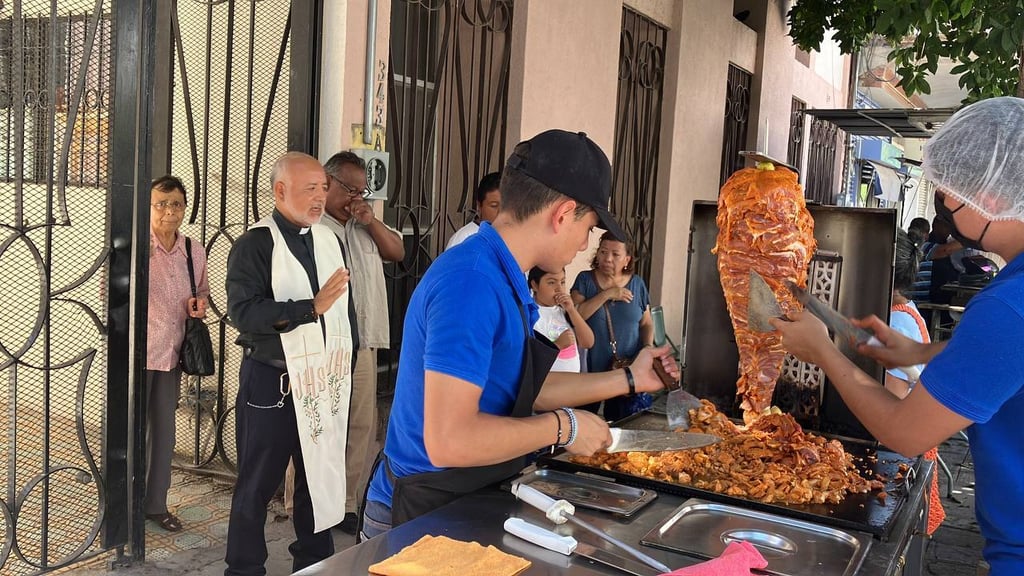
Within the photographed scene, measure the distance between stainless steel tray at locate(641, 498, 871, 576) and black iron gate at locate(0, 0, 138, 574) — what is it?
2931 millimetres

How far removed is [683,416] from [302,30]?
3146 millimetres

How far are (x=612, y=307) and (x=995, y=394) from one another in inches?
129

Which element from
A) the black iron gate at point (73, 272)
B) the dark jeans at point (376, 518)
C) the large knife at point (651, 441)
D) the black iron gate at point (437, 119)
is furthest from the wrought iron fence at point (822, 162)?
the dark jeans at point (376, 518)

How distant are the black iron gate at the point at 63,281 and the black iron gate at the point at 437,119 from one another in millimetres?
1953

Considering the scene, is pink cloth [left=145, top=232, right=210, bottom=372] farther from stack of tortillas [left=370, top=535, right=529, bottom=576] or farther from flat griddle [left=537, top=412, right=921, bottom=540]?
stack of tortillas [left=370, top=535, right=529, bottom=576]

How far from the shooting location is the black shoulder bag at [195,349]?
4.70 m

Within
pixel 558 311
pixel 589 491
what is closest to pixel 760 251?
pixel 589 491

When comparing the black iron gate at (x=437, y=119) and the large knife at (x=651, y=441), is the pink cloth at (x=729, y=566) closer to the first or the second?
the large knife at (x=651, y=441)

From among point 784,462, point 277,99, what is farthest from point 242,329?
point 784,462

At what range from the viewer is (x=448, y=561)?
6.04 ft

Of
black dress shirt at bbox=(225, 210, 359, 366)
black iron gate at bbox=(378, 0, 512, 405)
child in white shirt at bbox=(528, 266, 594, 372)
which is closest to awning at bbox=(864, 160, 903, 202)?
black iron gate at bbox=(378, 0, 512, 405)

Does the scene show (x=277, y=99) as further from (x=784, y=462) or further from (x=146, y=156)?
(x=784, y=462)

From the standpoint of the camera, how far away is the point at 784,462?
2.79 metres

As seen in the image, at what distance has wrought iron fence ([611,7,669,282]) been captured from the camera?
8.41 m
